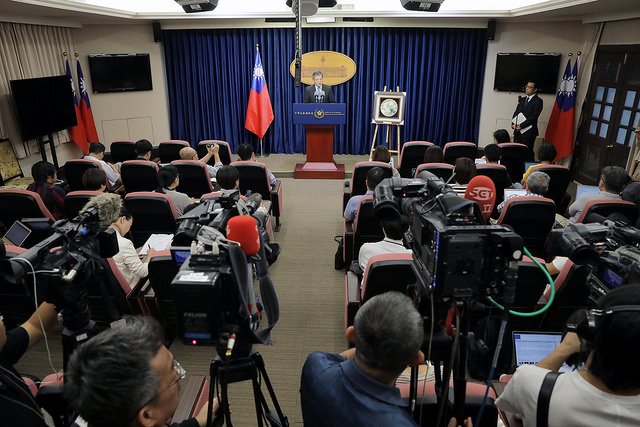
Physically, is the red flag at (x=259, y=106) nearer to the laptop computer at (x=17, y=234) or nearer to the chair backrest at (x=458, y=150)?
the chair backrest at (x=458, y=150)

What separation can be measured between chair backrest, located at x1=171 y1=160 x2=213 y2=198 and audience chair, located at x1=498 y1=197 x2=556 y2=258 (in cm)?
293

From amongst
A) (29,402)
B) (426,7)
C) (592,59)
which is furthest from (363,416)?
(592,59)

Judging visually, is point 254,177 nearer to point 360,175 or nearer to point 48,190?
point 360,175

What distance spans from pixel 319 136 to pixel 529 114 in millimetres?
3512

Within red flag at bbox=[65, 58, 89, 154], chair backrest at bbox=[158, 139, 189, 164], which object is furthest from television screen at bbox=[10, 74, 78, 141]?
chair backrest at bbox=[158, 139, 189, 164]

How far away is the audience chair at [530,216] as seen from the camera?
3.36 metres

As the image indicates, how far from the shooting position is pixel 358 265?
312 centimetres

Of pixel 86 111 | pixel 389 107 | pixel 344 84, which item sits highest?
pixel 344 84

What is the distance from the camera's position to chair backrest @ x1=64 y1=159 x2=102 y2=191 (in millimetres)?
4937

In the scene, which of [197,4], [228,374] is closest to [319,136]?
[197,4]

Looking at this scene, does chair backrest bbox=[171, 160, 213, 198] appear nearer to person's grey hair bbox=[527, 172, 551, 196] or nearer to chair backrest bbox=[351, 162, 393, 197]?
chair backrest bbox=[351, 162, 393, 197]

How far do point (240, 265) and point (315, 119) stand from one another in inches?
228

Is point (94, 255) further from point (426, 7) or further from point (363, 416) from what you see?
point (426, 7)

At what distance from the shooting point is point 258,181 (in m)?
4.83
